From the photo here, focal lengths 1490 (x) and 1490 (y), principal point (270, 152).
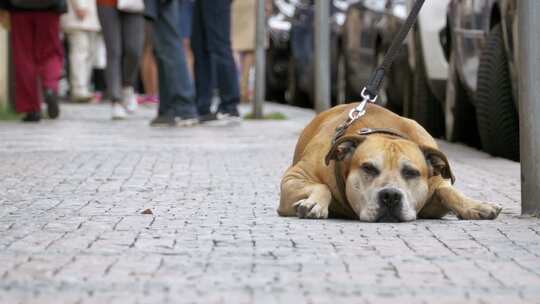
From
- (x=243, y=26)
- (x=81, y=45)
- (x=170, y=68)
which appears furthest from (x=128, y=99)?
(x=243, y=26)

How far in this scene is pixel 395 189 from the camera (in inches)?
240

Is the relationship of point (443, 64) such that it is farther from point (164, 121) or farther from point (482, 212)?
point (482, 212)

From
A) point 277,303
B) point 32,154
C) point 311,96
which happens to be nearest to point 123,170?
point 32,154

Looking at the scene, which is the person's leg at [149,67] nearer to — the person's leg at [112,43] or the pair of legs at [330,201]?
the person's leg at [112,43]

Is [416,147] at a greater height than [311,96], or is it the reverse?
[416,147]

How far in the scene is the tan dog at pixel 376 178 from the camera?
20.3 feet

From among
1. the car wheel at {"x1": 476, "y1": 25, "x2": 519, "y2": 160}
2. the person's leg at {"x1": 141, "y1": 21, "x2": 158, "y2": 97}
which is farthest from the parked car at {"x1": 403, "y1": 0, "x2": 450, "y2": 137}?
the person's leg at {"x1": 141, "y1": 21, "x2": 158, "y2": 97}

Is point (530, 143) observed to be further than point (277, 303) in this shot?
Yes

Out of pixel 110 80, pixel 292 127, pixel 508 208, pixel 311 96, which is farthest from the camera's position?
pixel 311 96

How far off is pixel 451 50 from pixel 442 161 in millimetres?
5253

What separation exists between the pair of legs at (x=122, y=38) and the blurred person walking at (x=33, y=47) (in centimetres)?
48

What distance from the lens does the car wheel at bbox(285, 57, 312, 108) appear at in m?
20.2

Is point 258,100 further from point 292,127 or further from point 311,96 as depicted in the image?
point 311,96

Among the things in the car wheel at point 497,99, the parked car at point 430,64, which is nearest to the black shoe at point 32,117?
the parked car at point 430,64
